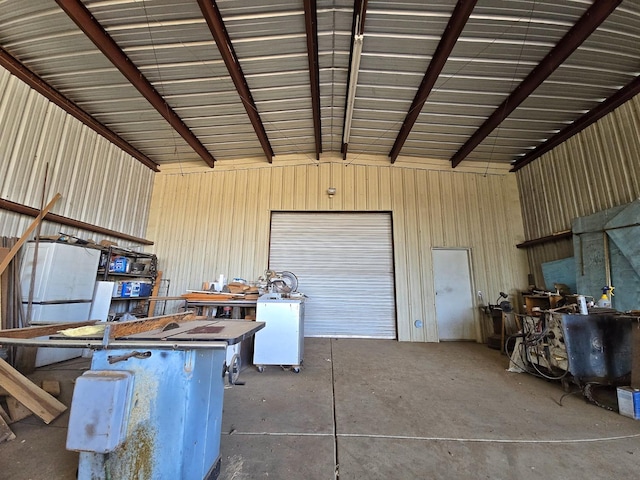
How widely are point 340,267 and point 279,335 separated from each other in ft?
8.20

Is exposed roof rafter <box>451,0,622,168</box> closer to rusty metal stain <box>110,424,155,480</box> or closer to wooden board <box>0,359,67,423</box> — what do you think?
rusty metal stain <box>110,424,155,480</box>

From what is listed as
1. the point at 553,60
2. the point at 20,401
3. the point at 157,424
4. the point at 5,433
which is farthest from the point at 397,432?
the point at 553,60

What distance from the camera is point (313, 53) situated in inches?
130

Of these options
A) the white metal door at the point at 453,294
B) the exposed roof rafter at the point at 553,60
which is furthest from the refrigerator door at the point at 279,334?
the exposed roof rafter at the point at 553,60

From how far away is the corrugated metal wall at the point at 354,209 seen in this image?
207 inches

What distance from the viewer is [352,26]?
3.10 metres

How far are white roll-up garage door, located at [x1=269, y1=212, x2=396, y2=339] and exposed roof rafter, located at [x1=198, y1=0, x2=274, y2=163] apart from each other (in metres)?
1.95

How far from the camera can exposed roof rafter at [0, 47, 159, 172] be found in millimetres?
3236

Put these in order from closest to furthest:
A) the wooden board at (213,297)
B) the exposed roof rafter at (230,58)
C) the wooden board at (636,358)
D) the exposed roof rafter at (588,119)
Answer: the wooden board at (636,358) → the exposed roof rafter at (230,58) → the exposed roof rafter at (588,119) → the wooden board at (213,297)

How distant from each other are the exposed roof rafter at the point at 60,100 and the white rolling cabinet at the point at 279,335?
13.6ft

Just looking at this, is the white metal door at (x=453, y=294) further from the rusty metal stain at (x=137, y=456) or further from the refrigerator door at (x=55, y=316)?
the refrigerator door at (x=55, y=316)

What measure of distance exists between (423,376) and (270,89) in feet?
14.7

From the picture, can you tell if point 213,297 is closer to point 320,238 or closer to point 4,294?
point 4,294

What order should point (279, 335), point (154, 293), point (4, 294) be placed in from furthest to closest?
point (154, 293) → point (279, 335) → point (4, 294)
